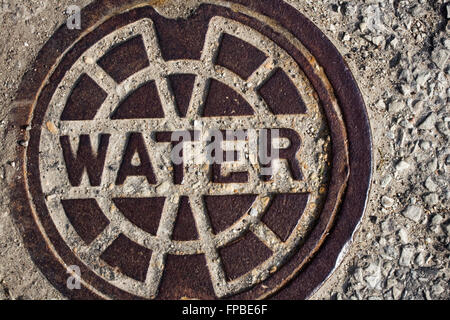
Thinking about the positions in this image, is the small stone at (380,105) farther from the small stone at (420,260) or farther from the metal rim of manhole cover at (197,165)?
the small stone at (420,260)

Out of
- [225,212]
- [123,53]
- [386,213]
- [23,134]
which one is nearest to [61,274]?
[23,134]

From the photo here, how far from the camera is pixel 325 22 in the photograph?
1.79 m

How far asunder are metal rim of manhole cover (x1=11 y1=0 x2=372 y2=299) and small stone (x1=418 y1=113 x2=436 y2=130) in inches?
9.8

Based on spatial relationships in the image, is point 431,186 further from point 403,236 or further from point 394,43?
point 394,43

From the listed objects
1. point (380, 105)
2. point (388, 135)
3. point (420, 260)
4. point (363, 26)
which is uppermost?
point (363, 26)

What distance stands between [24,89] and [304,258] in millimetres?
1400

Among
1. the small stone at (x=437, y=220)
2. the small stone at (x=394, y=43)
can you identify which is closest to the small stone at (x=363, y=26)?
the small stone at (x=394, y=43)

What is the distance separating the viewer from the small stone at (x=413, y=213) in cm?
175

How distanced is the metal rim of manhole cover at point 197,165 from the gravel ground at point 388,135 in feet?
0.25

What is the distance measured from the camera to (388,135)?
177 centimetres

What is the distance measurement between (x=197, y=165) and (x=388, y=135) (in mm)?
826

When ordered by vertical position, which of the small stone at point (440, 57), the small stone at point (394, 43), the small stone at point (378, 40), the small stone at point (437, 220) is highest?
the small stone at point (378, 40)

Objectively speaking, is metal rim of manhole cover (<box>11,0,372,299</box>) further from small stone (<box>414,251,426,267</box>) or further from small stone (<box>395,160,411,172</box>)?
small stone (<box>414,251,426,267</box>)

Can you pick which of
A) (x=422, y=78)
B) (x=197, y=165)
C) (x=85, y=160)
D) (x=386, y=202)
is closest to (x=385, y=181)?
(x=386, y=202)
